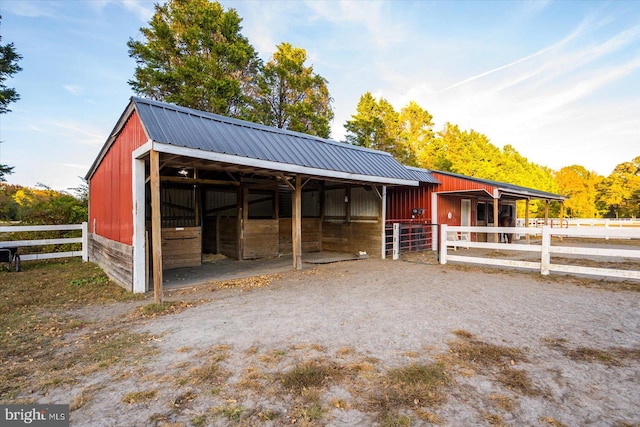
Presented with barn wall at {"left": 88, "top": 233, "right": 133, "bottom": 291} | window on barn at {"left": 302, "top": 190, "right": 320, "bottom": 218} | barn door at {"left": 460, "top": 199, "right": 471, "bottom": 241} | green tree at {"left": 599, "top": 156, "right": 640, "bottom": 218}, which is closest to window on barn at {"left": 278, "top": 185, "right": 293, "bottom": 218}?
window on barn at {"left": 302, "top": 190, "right": 320, "bottom": 218}

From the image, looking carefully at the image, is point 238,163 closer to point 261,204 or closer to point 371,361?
point 371,361

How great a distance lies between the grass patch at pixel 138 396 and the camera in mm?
2295


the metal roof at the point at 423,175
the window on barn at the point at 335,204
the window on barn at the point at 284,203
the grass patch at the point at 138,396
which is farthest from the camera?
the metal roof at the point at 423,175

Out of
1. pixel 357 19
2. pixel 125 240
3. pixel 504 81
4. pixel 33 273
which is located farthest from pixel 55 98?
pixel 504 81

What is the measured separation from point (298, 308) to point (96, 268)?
24.2 feet

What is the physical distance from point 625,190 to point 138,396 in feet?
169

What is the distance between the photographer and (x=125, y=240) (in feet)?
20.6

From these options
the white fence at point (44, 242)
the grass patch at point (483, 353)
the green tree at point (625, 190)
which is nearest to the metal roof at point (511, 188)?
the grass patch at point (483, 353)

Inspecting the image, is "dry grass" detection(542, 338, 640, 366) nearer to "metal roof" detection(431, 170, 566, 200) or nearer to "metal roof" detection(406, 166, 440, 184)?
"metal roof" detection(406, 166, 440, 184)

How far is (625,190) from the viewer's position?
36.5 m

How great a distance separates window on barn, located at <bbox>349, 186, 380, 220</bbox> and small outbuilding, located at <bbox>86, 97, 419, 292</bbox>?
4 cm

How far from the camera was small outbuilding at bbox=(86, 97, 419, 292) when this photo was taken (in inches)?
223

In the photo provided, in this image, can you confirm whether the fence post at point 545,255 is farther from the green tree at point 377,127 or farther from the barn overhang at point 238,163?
the green tree at point 377,127

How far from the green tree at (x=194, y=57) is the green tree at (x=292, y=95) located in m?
1.59
